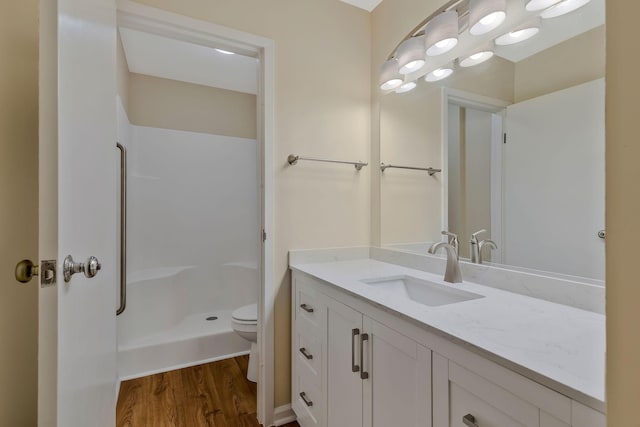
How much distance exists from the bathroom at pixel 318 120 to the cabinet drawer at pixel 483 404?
1092mm

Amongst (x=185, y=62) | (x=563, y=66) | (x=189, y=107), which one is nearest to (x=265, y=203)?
(x=563, y=66)

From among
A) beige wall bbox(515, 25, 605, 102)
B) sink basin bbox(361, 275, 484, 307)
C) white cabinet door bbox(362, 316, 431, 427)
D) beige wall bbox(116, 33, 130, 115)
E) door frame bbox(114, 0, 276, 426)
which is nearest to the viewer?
white cabinet door bbox(362, 316, 431, 427)

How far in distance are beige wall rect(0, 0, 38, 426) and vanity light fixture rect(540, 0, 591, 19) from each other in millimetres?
1704

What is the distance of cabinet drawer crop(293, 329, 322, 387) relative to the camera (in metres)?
1.37

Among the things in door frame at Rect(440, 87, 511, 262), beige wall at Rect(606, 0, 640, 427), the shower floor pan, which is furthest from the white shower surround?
beige wall at Rect(606, 0, 640, 427)

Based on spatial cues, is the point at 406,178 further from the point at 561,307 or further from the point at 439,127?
the point at 561,307

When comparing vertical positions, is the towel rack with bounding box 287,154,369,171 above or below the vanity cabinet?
above

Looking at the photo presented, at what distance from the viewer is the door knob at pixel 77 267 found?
0.73m

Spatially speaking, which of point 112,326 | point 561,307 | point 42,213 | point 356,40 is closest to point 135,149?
point 112,326

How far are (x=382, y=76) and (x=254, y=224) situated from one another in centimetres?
199

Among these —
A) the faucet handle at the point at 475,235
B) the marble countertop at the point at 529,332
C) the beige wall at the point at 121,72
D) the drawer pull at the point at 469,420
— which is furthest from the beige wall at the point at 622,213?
the beige wall at the point at 121,72

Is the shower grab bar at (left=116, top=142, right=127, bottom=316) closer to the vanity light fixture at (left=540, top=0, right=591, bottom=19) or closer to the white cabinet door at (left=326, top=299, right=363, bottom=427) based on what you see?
the white cabinet door at (left=326, top=299, right=363, bottom=427)

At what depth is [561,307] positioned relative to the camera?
970mm

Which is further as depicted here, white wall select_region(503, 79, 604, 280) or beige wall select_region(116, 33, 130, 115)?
beige wall select_region(116, 33, 130, 115)
